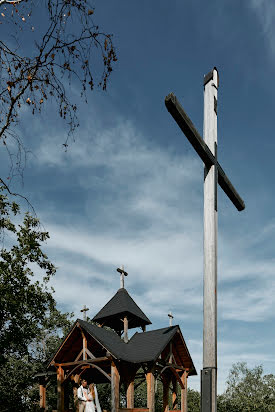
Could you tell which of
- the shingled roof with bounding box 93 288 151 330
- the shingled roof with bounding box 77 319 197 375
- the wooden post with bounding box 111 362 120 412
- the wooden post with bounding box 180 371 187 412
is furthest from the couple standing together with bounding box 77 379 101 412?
the wooden post with bounding box 180 371 187 412

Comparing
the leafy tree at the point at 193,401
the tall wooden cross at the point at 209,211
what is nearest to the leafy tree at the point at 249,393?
the leafy tree at the point at 193,401

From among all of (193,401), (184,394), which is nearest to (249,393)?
(193,401)

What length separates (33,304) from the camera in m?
20.2

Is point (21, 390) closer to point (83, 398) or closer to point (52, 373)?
point (52, 373)

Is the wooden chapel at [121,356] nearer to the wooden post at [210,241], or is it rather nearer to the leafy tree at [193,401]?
the wooden post at [210,241]

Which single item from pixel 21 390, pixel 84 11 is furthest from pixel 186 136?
pixel 21 390

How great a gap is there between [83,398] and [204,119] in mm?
12845

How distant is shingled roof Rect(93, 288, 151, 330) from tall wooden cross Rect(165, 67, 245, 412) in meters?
15.6

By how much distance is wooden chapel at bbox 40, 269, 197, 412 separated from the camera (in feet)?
55.3

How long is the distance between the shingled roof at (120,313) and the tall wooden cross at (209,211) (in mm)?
15608

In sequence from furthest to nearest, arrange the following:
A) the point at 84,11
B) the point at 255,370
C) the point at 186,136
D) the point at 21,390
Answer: the point at 255,370 < the point at 21,390 < the point at 186,136 < the point at 84,11

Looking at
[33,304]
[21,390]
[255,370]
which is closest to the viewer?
[33,304]

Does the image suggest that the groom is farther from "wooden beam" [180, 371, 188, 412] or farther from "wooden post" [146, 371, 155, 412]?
"wooden beam" [180, 371, 188, 412]

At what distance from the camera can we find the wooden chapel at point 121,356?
1684 centimetres
